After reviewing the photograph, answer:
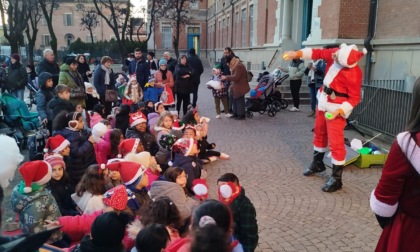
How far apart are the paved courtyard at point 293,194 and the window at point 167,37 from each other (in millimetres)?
36851

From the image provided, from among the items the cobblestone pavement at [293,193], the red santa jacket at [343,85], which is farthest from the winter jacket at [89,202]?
the red santa jacket at [343,85]

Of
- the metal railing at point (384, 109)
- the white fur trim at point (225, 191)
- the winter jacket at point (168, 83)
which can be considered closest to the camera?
the white fur trim at point (225, 191)

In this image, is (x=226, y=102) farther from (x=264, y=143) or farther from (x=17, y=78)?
(x=17, y=78)

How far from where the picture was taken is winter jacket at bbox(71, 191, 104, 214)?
12.5 feet

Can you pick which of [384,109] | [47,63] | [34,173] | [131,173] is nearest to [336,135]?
[131,173]

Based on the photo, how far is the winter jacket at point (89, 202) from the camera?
3.81 m

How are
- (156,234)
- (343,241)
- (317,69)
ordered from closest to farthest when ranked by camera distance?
(156,234), (343,241), (317,69)

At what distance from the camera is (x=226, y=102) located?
1152 centimetres

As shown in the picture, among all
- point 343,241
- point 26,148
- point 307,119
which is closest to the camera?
point 343,241

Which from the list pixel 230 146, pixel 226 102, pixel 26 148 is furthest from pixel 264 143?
pixel 26 148

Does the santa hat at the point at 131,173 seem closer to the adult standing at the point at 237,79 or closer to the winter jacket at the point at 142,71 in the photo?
the adult standing at the point at 237,79

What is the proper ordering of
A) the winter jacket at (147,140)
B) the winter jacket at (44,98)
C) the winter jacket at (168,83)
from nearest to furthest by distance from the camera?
the winter jacket at (147,140), the winter jacket at (44,98), the winter jacket at (168,83)

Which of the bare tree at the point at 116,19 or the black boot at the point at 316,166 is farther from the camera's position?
the bare tree at the point at 116,19

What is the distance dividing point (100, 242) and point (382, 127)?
759 centimetres
